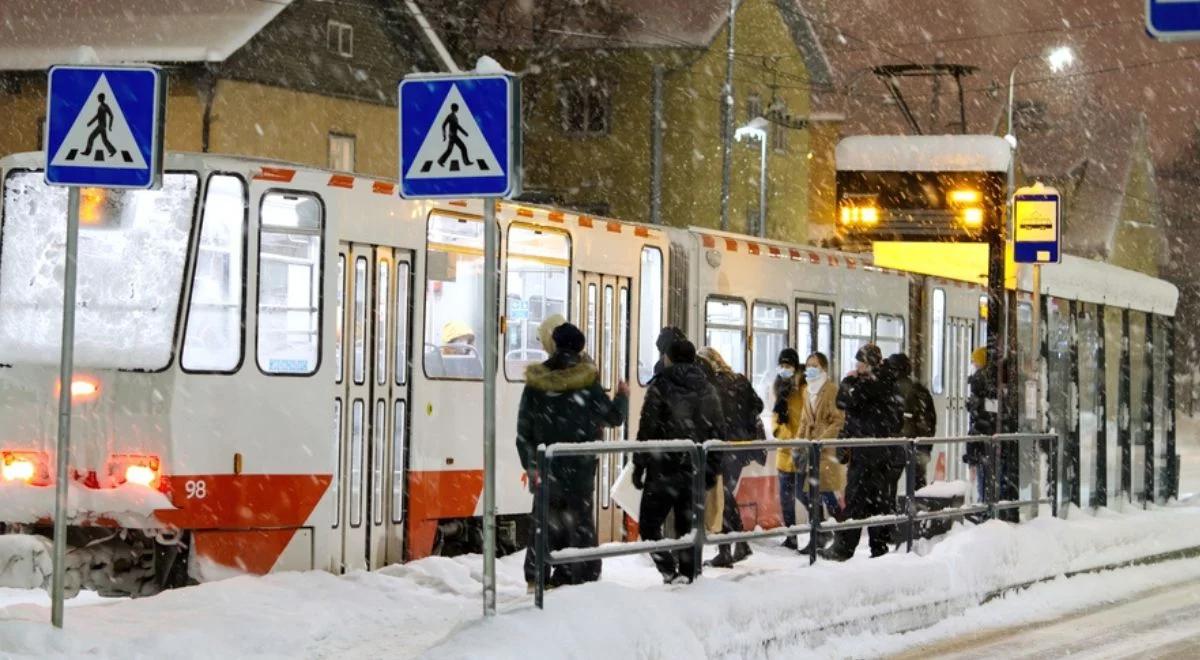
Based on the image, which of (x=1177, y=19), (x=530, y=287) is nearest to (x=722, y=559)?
(x=530, y=287)

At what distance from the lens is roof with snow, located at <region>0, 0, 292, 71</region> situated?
41594mm

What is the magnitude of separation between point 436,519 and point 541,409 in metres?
2.67

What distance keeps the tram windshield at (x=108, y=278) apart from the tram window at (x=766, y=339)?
8.02 m

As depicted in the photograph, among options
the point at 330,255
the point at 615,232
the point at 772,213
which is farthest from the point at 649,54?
the point at 330,255

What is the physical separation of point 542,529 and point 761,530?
2912 mm

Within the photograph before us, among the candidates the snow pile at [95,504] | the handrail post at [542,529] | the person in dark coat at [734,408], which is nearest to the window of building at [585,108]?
the person in dark coat at [734,408]

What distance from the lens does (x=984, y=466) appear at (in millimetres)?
16609

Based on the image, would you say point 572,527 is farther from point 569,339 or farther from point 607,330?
point 607,330

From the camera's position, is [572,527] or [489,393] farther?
[572,527]

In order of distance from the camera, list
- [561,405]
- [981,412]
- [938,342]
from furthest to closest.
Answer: [938,342] < [981,412] < [561,405]

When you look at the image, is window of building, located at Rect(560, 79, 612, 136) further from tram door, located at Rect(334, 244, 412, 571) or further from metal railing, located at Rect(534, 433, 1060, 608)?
tram door, located at Rect(334, 244, 412, 571)

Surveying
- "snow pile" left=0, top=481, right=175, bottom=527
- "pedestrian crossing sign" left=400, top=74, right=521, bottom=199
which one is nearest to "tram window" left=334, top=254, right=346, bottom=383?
"snow pile" left=0, top=481, right=175, bottom=527

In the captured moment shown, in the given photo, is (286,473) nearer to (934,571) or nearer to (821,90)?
(934,571)

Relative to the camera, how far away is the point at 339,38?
150 ft
